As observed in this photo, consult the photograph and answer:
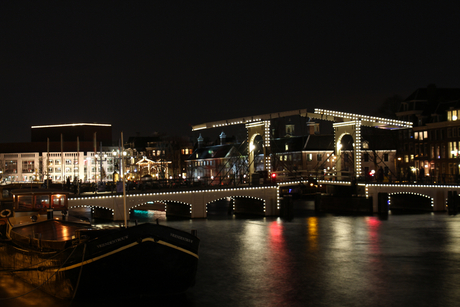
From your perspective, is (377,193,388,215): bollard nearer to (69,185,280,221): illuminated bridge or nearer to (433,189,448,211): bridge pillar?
(433,189,448,211): bridge pillar

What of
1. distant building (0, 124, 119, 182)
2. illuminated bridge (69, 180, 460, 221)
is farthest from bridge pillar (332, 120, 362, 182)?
distant building (0, 124, 119, 182)

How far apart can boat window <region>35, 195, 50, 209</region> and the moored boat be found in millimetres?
3316

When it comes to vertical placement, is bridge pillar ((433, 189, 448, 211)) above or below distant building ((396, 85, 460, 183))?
below

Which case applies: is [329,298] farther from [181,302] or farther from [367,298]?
[181,302]

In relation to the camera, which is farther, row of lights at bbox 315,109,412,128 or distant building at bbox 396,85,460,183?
distant building at bbox 396,85,460,183

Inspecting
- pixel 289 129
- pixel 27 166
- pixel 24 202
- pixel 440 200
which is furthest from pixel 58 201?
pixel 27 166

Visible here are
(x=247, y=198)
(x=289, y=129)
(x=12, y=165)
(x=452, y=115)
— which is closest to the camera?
(x=247, y=198)

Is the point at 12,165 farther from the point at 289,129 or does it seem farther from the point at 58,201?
the point at 58,201

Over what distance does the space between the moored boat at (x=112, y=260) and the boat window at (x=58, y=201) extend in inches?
138

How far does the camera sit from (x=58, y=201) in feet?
63.3

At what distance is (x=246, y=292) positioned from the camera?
15.8 m

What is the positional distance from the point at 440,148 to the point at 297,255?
36434 mm

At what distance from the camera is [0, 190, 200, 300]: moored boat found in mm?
12656

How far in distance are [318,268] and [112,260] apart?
8.81m
